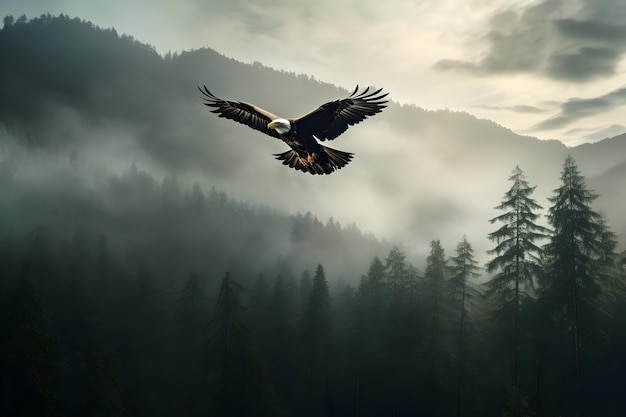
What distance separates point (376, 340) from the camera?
45.0 m

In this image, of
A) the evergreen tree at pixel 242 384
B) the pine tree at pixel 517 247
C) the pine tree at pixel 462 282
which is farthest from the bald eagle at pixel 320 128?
the pine tree at pixel 462 282

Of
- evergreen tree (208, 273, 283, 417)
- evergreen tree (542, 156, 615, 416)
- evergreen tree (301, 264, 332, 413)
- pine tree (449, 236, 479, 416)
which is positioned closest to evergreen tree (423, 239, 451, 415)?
pine tree (449, 236, 479, 416)

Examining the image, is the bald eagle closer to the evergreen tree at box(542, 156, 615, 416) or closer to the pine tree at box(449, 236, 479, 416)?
the evergreen tree at box(542, 156, 615, 416)

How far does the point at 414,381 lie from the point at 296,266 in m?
116

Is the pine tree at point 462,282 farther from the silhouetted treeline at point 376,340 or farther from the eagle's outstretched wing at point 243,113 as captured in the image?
the eagle's outstretched wing at point 243,113

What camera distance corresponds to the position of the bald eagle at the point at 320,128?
8047 mm

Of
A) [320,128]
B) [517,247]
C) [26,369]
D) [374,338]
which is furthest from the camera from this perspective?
[374,338]

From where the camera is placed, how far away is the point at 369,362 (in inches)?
1768

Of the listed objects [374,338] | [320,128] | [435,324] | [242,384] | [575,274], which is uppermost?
[575,274]

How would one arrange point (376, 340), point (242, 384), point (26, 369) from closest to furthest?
point (26, 369), point (242, 384), point (376, 340)

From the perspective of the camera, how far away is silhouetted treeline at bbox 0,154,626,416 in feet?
92.9

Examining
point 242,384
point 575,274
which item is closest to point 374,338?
point 242,384

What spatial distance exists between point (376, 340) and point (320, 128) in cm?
3957

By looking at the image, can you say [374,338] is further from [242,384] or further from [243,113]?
[243,113]
